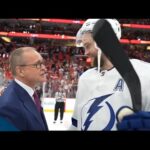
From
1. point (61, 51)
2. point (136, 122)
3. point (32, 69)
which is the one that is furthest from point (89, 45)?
point (61, 51)

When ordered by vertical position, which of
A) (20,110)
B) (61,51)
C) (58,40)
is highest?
(58,40)

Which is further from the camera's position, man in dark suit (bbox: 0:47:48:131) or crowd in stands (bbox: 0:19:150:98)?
crowd in stands (bbox: 0:19:150:98)

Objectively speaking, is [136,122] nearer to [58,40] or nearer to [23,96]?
[23,96]

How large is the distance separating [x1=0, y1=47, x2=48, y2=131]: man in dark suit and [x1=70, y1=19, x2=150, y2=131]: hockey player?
0.59 feet

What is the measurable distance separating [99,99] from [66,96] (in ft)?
27.5

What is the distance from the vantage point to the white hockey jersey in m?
1.27

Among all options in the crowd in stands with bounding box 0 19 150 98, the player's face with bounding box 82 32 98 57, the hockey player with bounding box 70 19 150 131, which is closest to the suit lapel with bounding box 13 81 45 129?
the hockey player with bounding box 70 19 150 131

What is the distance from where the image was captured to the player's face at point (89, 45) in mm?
1406

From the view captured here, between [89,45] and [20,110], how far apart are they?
0.38 meters

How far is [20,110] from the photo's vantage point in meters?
1.50

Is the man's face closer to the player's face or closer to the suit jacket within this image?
the suit jacket

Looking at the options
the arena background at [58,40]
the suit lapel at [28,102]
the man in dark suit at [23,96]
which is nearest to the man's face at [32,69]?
the man in dark suit at [23,96]
